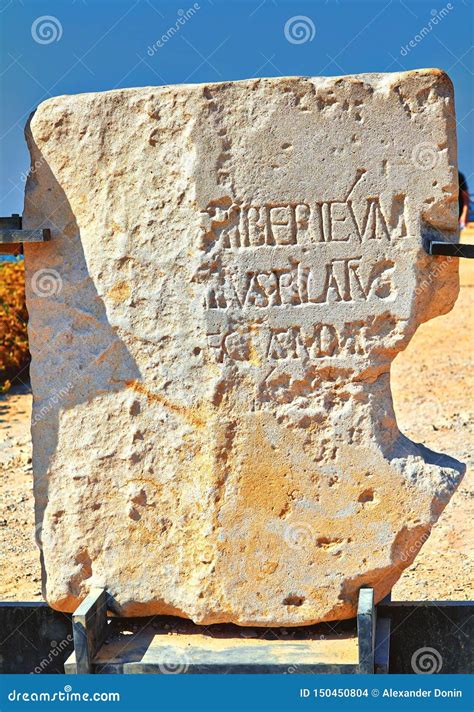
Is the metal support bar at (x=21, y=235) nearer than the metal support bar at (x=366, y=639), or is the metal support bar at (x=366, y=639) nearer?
the metal support bar at (x=366, y=639)

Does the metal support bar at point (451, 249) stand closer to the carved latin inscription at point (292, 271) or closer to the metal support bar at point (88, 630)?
the carved latin inscription at point (292, 271)

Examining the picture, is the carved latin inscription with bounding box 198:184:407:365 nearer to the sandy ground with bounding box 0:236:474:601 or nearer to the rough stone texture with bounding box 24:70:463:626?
the rough stone texture with bounding box 24:70:463:626

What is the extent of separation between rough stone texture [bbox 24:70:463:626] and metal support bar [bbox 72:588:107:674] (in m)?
0.16

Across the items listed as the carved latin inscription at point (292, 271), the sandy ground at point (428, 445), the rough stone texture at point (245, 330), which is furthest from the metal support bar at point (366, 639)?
the sandy ground at point (428, 445)

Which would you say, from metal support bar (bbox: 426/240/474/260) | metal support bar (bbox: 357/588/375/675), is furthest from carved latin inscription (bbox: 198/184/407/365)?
metal support bar (bbox: 357/588/375/675)

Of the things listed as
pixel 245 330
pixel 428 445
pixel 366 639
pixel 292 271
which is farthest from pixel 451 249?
pixel 428 445

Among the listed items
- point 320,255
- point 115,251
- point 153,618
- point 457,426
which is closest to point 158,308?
point 115,251

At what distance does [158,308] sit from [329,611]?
4.42 ft

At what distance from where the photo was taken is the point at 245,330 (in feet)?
12.4

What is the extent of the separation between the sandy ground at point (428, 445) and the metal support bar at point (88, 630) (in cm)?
182

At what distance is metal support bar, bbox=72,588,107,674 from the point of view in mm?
3594

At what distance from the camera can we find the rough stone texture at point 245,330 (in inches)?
145

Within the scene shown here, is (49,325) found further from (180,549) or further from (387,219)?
(387,219)

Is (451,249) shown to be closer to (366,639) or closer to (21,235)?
(366,639)
